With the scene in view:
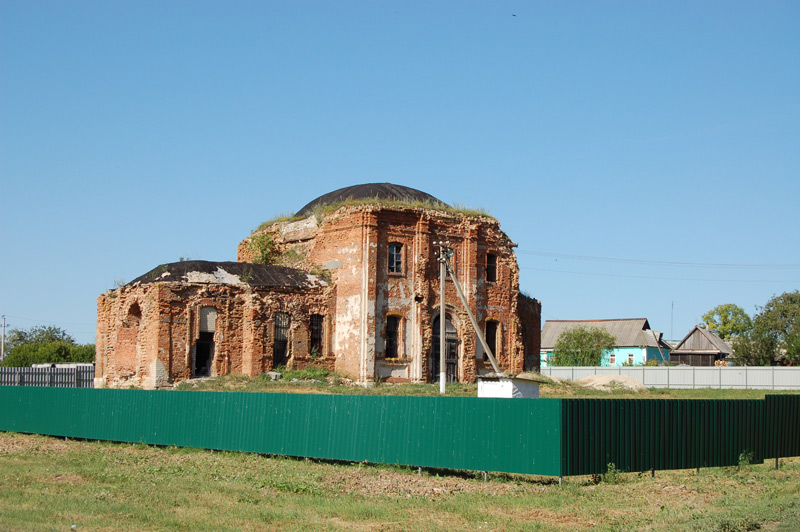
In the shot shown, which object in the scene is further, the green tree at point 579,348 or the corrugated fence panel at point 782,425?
the green tree at point 579,348

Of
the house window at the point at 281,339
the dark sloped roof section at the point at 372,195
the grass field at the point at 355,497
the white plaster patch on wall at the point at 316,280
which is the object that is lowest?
the grass field at the point at 355,497

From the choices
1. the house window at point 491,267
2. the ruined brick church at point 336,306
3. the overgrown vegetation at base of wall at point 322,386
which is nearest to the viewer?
the overgrown vegetation at base of wall at point 322,386

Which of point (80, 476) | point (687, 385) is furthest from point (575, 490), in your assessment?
point (687, 385)

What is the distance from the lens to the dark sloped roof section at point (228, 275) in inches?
1357

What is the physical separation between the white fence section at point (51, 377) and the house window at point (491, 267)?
19991 mm

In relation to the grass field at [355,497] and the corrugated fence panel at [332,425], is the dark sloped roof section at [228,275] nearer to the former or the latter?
the corrugated fence panel at [332,425]

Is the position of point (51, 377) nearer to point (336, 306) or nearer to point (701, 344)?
point (336, 306)

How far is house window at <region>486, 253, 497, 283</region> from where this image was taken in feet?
131

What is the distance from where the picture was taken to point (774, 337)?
2753 inches

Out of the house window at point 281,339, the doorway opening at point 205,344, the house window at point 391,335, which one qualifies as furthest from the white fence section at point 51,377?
the house window at point 391,335

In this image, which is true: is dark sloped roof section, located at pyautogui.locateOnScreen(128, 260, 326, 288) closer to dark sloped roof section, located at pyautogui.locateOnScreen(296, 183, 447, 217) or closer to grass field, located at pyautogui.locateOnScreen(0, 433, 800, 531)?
dark sloped roof section, located at pyautogui.locateOnScreen(296, 183, 447, 217)

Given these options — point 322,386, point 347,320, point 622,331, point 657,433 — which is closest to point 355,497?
point 657,433

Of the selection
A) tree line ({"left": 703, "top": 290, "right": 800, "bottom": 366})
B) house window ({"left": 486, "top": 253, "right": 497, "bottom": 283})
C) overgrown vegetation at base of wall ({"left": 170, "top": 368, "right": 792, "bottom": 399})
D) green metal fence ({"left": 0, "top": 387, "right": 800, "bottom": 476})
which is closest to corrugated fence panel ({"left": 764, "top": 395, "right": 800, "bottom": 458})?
green metal fence ({"left": 0, "top": 387, "right": 800, "bottom": 476})

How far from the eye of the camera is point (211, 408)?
21062mm
